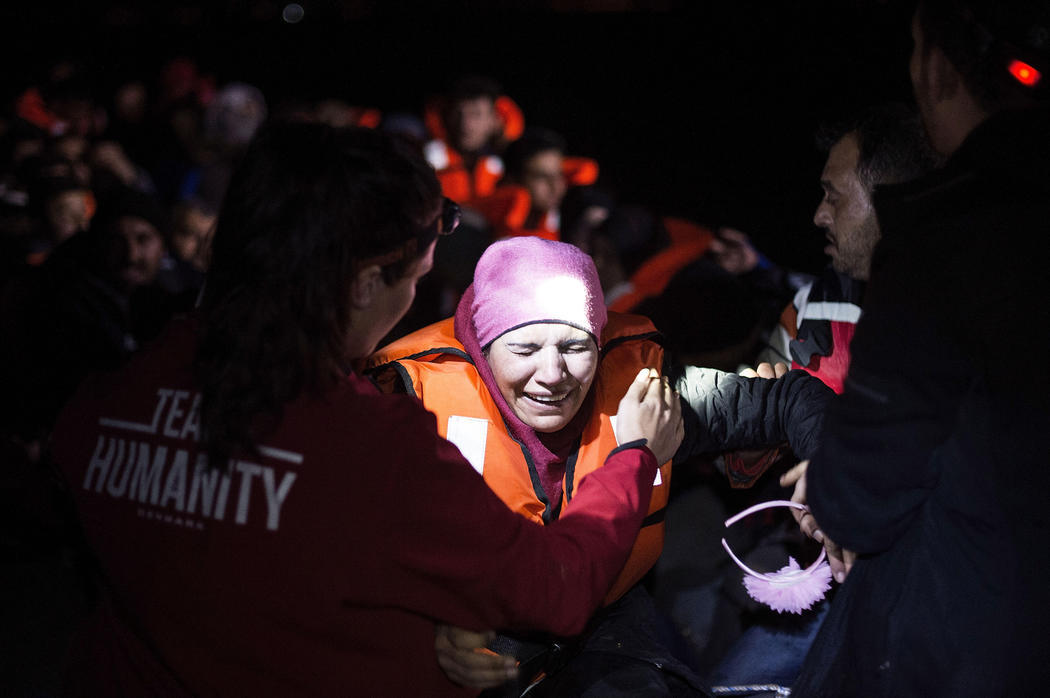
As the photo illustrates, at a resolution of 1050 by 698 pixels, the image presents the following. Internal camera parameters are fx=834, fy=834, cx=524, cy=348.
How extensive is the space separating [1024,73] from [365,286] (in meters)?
1.07

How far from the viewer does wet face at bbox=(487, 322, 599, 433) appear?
2.01 metres

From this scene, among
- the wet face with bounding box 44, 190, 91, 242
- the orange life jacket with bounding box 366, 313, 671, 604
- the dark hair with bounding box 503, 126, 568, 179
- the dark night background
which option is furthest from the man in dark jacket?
the wet face with bounding box 44, 190, 91, 242

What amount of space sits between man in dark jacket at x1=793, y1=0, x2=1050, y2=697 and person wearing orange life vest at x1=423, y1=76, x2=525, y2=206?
4669 mm

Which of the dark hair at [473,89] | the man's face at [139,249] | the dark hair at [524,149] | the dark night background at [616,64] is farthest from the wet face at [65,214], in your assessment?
the dark night background at [616,64]

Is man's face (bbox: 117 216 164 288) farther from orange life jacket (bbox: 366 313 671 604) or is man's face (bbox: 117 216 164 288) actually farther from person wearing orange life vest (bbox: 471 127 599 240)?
orange life jacket (bbox: 366 313 671 604)

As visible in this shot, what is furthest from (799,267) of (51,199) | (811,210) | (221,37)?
(221,37)

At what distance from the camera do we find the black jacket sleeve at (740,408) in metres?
2.18

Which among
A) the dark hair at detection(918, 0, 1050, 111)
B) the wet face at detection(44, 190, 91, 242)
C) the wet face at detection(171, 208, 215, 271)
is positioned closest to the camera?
the dark hair at detection(918, 0, 1050, 111)

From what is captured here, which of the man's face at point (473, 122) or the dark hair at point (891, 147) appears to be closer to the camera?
the dark hair at point (891, 147)

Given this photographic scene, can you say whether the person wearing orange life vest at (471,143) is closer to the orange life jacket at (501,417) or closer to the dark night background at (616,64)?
the dark night background at (616,64)

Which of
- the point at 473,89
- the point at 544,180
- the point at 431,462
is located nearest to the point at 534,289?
the point at 431,462

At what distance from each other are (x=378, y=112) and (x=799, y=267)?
15.1 ft

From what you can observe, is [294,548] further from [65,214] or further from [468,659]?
[65,214]

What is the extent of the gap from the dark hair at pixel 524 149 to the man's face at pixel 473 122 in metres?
0.24
